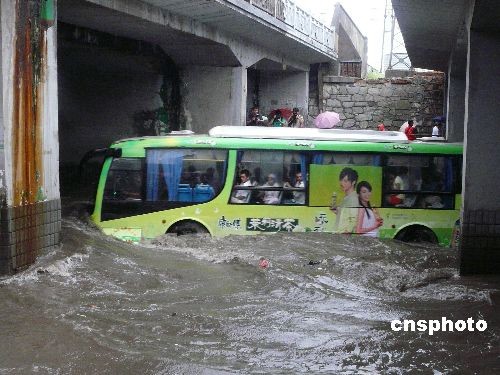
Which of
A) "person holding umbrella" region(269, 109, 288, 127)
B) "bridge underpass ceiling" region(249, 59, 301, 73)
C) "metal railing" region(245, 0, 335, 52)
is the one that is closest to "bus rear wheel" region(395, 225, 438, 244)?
"metal railing" region(245, 0, 335, 52)

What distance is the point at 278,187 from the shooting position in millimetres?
12531

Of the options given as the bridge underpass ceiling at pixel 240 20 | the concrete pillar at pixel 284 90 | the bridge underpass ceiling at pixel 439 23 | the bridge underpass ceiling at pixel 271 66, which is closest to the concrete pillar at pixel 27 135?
the bridge underpass ceiling at pixel 240 20

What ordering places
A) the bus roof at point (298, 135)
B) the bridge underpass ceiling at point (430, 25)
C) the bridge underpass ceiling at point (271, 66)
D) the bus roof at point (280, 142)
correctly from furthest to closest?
1. the bridge underpass ceiling at point (271, 66)
2. the bus roof at point (298, 135)
3. the bus roof at point (280, 142)
4. the bridge underpass ceiling at point (430, 25)

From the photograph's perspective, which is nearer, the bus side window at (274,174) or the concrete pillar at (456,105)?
the bus side window at (274,174)

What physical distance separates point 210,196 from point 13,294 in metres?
4.71

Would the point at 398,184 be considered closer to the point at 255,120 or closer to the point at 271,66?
the point at 255,120

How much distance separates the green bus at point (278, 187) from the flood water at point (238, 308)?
18.3 inches

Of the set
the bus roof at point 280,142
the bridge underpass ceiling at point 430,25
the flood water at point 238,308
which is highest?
the bridge underpass ceiling at point 430,25

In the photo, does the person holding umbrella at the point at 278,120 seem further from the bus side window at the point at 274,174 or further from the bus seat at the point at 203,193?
the bus seat at the point at 203,193

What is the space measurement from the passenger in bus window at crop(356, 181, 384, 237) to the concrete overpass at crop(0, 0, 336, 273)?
5.20 m

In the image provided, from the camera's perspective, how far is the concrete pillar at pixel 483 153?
947cm

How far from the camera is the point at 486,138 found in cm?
949

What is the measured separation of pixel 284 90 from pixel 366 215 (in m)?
18.6

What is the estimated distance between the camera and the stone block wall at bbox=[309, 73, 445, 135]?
27.8 m
